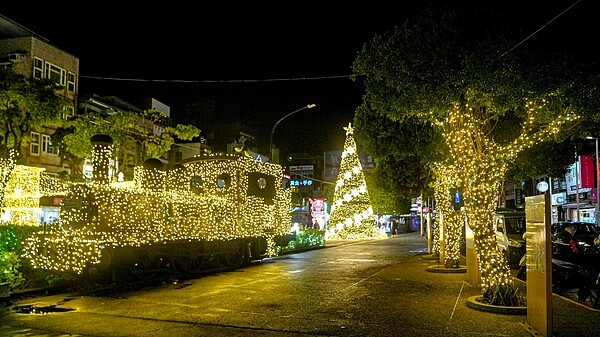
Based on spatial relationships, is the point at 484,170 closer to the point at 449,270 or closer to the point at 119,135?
the point at 449,270

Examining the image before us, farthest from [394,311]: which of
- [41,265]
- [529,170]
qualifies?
[529,170]

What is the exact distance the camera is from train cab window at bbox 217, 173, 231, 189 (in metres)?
18.3

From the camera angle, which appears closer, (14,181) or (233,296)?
(233,296)

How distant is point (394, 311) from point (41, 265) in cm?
819

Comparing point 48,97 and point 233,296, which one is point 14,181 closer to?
point 48,97

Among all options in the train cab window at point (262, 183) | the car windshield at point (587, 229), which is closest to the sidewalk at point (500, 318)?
the train cab window at point (262, 183)

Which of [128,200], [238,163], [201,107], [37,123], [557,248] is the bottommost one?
[557,248]

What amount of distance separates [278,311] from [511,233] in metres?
12.1

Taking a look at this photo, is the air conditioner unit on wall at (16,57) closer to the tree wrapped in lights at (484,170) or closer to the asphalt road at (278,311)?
the asphalt road at (278,311)

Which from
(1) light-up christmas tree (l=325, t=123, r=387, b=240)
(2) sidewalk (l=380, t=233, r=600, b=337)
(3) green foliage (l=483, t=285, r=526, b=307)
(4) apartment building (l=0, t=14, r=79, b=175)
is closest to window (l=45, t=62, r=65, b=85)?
(4) apartment building (l=0, t=14, r=79, b=175)

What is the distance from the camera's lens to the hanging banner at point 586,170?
1271 inches

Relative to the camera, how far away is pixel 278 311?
9766 mm

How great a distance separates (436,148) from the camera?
50.2ft

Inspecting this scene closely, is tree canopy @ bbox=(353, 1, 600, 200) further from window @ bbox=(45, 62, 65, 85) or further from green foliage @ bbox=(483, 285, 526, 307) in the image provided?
window @ bbox=(45, 62, 65, 85)
